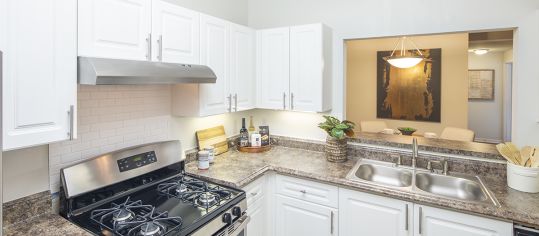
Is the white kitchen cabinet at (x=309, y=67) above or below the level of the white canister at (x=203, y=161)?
above

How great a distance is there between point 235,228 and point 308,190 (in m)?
0.66

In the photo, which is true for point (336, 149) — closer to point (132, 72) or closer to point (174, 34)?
point (174, 34)

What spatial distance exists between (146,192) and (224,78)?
3.21ft

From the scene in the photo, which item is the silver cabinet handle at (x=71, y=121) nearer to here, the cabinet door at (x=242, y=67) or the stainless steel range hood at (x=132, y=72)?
the stainless steel range hood at (x=132, y=72)

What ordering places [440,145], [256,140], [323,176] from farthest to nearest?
[256,140] → [440,145] → [323,176]

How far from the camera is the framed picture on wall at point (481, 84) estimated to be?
6.31 m

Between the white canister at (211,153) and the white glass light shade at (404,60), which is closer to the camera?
the white canister at (211,153)

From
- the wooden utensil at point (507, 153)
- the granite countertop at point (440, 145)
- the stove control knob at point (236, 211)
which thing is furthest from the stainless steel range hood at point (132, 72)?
the wooden utensil at point (507, 153)

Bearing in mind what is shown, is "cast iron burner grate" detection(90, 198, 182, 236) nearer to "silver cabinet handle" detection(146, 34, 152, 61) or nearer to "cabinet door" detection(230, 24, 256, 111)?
"silver cabinet handle" detection(146, 34, 152, 61)

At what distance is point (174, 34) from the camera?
1760 millimetres

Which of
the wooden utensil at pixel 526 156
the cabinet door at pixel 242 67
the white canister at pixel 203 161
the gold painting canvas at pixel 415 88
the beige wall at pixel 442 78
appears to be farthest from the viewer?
the gold painting canvas at pixel 415 88

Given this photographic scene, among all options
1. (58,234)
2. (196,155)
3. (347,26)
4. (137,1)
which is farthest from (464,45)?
(58,234)

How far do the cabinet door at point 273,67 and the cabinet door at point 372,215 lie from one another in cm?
97

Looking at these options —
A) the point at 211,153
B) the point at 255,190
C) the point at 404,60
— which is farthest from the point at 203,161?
the point at 404,60
